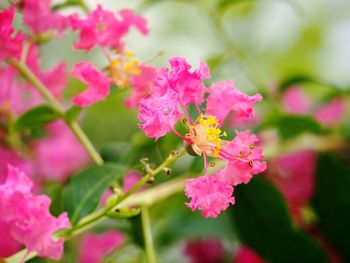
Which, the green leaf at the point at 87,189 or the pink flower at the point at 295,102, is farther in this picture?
the pink flower at the point at 295,102

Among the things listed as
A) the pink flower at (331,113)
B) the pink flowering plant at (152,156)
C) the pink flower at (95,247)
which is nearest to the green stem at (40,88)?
the pink flowering plant at (152,156)

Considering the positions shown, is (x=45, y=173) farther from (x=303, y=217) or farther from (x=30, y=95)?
(x=303, y=217)

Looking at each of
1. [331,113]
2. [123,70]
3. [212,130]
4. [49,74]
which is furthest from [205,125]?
[331,113]

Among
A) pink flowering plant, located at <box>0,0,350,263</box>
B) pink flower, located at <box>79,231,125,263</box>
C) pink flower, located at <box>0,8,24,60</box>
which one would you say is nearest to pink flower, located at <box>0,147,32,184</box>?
pink flowering plant, located at <box>0,0,350,263</box>

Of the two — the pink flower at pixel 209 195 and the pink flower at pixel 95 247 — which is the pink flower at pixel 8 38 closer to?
the pink flower at pixel 209 195

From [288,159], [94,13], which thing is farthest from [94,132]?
[94,13]

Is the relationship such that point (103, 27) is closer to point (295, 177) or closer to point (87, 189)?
point (87, 189)
